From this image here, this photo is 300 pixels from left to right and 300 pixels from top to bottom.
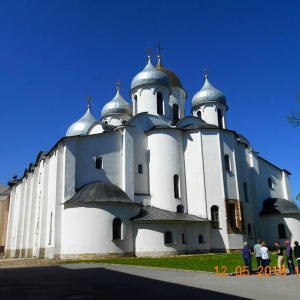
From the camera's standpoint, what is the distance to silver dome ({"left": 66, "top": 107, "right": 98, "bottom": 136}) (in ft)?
119

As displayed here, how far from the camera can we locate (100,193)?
25.2 metres

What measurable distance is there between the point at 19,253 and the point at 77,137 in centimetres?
1561

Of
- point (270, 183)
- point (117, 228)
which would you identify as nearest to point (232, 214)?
point (117, 228)

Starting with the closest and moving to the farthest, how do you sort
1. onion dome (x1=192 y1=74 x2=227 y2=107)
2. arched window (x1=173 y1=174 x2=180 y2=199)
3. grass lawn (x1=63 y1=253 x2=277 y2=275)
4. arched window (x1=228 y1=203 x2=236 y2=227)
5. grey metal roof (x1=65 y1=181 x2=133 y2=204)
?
grass lawn (x1=63 y1=253 x2=277 y2=275)
grey metal roof (x1=65 y1=181 x2=133 y2=204)
arched window (x1=228 y1=203 x2=236 y2=227)
arched window (x1=173 y1=174 x2=180 y2=199)
onion dome (x1=192 y1=74 x2=227 y2=107)

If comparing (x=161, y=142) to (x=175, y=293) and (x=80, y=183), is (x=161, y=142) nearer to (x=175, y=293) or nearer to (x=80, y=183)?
(x=80, y=183)

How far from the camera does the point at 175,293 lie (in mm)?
8867

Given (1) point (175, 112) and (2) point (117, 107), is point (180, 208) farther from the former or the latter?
(2) point (117, 107)

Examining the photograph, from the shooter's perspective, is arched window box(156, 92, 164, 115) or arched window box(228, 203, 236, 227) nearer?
arched window box(228, 203, 236, 227)

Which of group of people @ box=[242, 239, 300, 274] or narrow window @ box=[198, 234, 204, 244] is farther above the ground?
narrow window @ box=[198, 234, 204, 244]

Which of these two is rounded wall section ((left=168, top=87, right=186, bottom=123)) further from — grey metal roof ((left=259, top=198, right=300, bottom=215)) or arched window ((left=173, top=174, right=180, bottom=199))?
grey metal roof ((left=259, top=198, right=300, bottom=215))

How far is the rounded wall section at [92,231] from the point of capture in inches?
948

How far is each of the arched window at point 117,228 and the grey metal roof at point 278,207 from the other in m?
15.9

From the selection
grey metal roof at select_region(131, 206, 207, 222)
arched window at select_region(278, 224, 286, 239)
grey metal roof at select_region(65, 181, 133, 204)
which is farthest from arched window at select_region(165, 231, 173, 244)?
arched window at select_region(278, 224, 286, 239)
